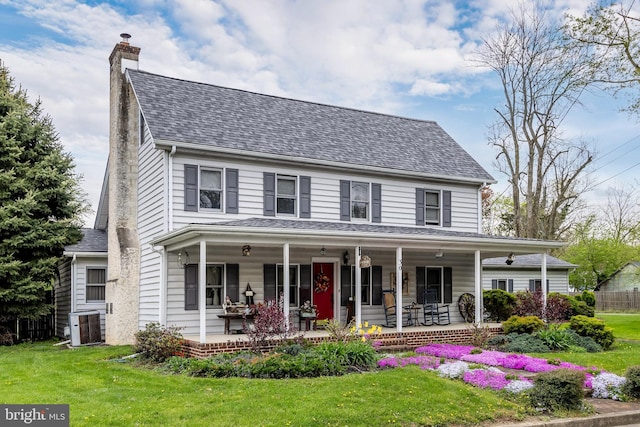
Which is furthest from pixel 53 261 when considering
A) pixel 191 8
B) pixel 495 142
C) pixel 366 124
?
pixel 495 142

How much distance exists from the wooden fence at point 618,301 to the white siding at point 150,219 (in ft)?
121

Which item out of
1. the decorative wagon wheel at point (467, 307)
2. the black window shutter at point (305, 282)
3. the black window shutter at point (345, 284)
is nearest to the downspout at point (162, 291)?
the black window shutter at point (305, 282)

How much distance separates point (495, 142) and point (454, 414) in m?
30.0

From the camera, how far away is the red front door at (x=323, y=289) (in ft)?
56.3

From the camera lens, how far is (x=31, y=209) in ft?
61.4

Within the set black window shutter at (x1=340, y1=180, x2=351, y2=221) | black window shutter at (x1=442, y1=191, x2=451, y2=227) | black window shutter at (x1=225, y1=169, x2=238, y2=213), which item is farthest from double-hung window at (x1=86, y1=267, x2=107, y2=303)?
black window shutter at (x1=442, y1=191, x2=451, y2=227)

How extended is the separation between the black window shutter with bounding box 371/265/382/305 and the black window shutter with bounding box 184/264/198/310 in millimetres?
5430

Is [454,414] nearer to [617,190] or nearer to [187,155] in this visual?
[187,155]

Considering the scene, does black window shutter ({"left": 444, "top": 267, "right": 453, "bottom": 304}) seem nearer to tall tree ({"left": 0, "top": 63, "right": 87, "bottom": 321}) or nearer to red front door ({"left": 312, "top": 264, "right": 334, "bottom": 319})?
red front door ({"left": 312, "top": 264, "right": 334, "bottom": 319})

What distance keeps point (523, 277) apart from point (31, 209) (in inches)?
1005

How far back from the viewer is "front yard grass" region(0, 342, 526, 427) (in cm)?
785

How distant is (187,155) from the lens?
50.9 ft

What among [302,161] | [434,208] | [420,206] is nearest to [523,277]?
[434,208]

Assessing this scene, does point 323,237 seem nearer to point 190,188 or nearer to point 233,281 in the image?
point 233,281
